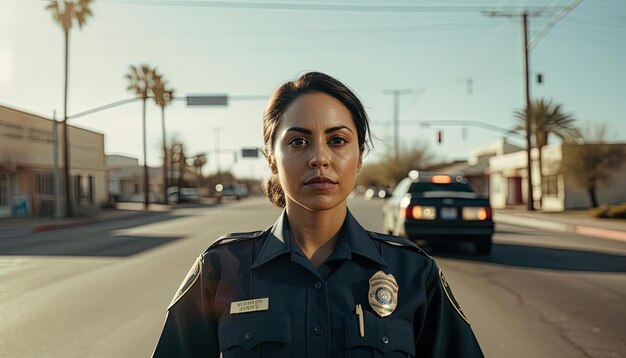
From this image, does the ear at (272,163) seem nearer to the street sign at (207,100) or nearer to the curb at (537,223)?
the curb at (537,223)

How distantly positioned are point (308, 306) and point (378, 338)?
22cm

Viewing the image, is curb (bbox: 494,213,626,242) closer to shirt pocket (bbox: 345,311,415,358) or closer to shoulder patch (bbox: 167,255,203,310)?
shirt pocket (bbox: 345,311,415,358)

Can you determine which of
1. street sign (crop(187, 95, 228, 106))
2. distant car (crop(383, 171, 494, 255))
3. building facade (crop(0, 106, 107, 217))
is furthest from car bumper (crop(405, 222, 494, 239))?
building facade (crop(0, 106, 107, 217))

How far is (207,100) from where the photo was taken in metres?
29.0

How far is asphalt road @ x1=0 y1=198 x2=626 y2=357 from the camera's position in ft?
18.9

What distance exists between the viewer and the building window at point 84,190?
4369cm

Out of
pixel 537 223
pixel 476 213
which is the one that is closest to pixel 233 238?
pixel 476 213

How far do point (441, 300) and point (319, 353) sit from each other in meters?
0.43

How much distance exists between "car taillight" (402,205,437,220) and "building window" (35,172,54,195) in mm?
31306

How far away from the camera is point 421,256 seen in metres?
1.97

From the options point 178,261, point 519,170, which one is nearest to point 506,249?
point 178,261

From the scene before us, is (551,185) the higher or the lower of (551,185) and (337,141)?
the lower

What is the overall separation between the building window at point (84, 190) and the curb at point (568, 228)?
29.2 metres

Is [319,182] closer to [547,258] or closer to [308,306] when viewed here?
[308,306]
